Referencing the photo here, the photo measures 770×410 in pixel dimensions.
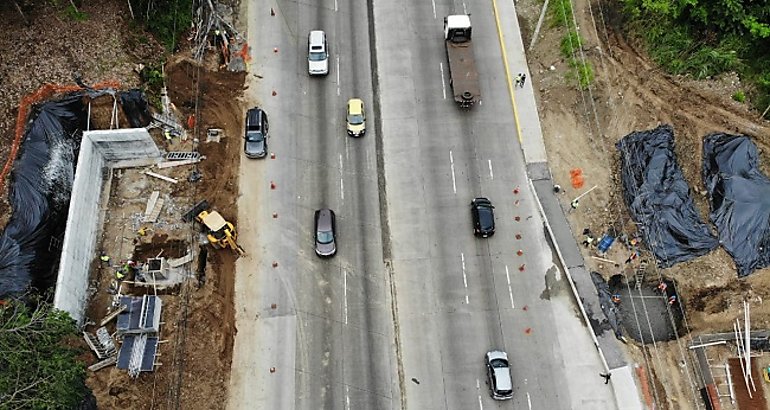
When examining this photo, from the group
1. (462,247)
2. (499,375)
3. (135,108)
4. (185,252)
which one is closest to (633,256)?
(462,247)

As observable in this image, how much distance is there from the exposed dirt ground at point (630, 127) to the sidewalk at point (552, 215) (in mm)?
756

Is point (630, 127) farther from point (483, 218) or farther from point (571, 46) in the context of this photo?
point (483, 218)

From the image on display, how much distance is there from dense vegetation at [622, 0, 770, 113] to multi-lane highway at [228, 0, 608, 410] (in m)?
12.2

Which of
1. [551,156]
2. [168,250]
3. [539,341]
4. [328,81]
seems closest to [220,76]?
[328,81]

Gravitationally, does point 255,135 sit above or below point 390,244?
above

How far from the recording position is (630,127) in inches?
1751

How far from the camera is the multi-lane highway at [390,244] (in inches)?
1460

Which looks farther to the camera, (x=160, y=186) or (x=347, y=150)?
(x=347, y=150)

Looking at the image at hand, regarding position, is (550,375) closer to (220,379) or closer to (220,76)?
(220,379)

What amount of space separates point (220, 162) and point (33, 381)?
800 inches

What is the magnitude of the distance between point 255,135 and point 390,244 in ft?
42.9

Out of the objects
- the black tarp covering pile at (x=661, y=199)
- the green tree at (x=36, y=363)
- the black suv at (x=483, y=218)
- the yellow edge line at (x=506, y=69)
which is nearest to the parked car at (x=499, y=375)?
the black suv at (x=483, y=218)

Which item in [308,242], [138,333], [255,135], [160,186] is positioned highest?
[255,135]

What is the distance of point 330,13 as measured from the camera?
50875 mm
